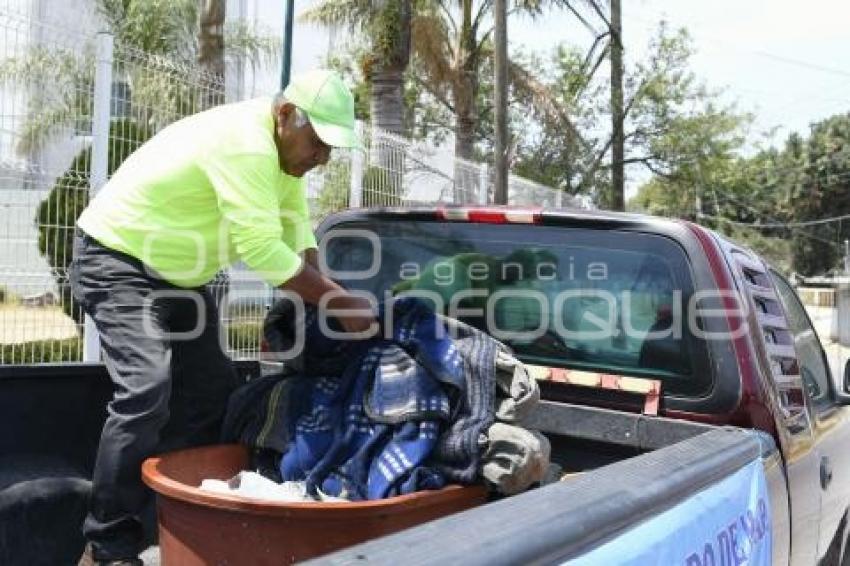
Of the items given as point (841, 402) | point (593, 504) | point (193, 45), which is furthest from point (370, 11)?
point (593, 504)

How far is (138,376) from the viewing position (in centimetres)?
252

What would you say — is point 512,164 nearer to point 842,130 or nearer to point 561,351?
point 561,351

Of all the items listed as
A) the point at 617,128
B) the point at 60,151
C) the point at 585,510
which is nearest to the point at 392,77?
the point at 60,151

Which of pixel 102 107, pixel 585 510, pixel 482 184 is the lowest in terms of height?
pixel 585 510

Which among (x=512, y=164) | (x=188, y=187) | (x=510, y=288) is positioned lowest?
(x=510, y=288)

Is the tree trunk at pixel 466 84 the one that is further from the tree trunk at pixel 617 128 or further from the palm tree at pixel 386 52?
the tree trunk at pixel 617 128

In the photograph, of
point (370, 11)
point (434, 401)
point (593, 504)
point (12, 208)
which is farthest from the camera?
point (370, 11)

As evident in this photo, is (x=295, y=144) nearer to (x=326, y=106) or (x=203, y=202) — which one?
(x=326, y=106)

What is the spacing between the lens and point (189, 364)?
2.98m

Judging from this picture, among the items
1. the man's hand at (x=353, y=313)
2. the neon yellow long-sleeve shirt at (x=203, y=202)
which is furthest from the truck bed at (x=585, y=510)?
the neon yellow long-sleeve shirt at (x=203, y=202)

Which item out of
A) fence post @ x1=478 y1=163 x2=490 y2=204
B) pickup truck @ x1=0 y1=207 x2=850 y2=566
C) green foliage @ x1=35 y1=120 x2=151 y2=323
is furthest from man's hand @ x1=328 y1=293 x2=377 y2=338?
fence post @ x1=478 y1=163 x2=490 y2=204

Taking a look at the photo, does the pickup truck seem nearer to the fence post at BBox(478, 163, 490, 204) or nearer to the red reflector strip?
the red reflector strip

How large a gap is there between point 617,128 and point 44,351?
1832cm

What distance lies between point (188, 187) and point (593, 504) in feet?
5.30
